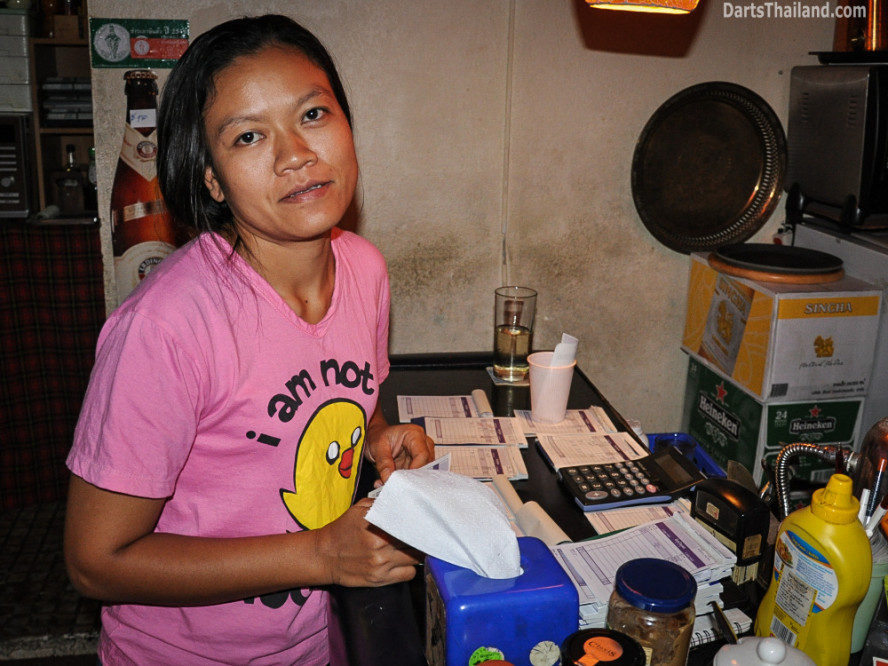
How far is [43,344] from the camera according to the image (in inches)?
118

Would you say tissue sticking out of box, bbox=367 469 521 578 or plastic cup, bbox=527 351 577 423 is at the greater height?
tissue sticking out of box, bbox=367 469 521 578

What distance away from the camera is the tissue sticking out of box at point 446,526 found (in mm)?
820

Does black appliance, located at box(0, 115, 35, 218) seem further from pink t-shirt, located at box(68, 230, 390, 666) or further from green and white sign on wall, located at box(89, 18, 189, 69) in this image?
pink t-shirt, located at box(68, 230, 390, 666)

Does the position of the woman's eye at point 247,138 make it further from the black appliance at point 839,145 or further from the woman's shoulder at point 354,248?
the black appliance at point 839,145

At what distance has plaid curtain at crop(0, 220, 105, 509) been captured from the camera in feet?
9.52

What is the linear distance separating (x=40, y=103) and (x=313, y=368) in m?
3.29

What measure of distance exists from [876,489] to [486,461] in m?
0.67

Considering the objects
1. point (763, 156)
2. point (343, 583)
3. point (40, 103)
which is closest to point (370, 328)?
point (343, 583)

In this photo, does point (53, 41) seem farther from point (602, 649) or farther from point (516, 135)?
point (602, 649)

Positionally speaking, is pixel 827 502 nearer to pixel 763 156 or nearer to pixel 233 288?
pixel 233 288

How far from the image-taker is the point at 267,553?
97 cm

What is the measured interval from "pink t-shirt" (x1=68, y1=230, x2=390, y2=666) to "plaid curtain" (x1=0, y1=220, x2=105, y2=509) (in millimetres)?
2163

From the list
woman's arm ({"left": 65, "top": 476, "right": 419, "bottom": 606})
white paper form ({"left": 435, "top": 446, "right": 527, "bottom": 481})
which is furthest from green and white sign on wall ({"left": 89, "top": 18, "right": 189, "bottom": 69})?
woman's arm ({"left": 65, "top": 476, "right": 419, "bottom": 606})

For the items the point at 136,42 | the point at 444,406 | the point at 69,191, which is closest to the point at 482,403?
the point at 444,406
